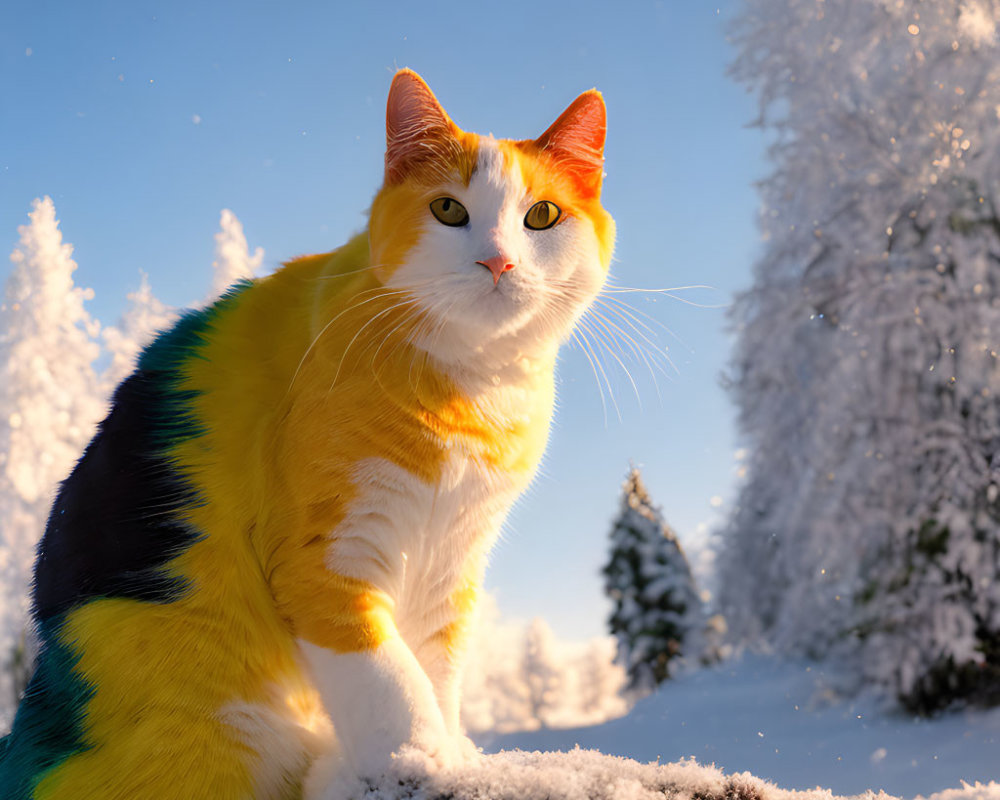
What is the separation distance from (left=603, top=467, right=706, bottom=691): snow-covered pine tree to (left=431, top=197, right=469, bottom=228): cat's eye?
190 inches

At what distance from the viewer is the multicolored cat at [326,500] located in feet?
3.12

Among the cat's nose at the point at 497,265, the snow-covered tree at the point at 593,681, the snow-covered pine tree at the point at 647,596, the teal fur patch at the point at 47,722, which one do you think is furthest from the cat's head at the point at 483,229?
the snow-covered tree at the point at 593,681

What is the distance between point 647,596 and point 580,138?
4.98 m

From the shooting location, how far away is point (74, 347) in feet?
16.5

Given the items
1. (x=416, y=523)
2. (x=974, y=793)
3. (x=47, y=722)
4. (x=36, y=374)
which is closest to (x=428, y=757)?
(x=416, y=523)

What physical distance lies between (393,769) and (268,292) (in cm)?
79

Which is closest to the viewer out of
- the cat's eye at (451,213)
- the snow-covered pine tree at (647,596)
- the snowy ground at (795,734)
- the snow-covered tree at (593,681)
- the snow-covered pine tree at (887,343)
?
the cat's eye at (451,213)

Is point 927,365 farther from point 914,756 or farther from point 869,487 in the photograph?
point 914,756

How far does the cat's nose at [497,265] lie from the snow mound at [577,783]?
65 cm

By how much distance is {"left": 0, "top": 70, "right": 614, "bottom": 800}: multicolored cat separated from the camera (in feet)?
3.12

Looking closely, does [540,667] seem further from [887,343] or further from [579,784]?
[579,784]

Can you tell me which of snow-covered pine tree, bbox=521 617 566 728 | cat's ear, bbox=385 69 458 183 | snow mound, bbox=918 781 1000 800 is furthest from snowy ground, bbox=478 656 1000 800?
snow-covered pine tree, bbox=521 617 566 728

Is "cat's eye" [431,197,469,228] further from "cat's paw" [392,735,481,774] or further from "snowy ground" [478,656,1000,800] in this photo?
"snowy ground" [478,656,1000,800]

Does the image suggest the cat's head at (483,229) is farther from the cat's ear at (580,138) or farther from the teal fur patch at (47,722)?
the teal fur patch at (47,722)
